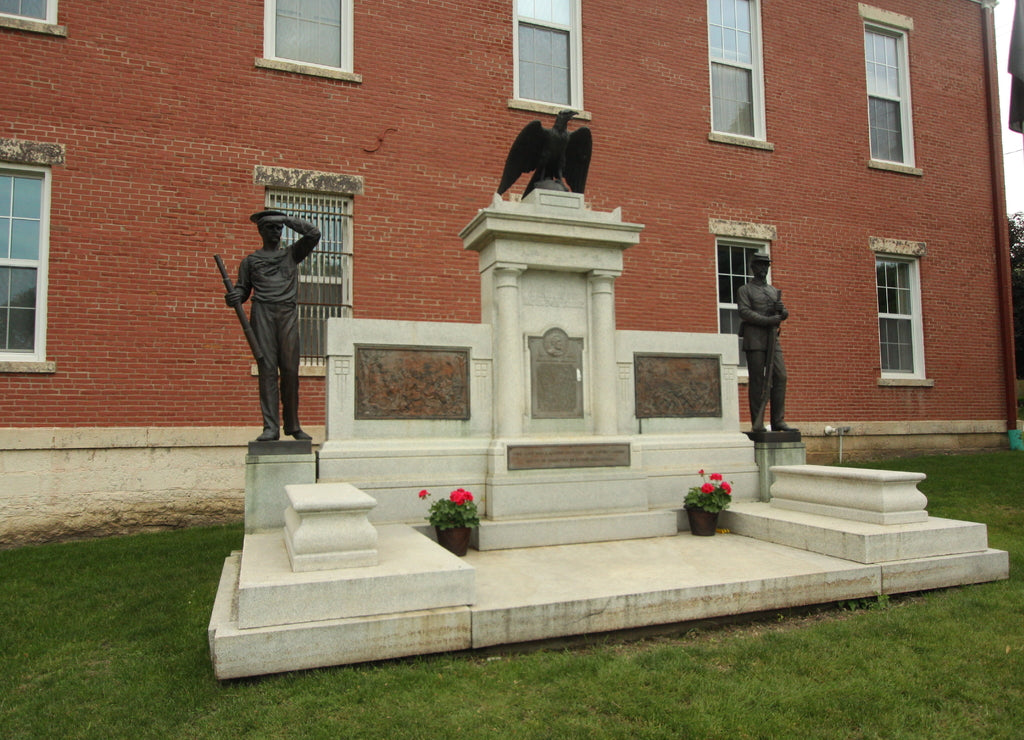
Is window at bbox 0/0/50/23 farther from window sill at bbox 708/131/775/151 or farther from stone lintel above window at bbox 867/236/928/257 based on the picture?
stone lintel above window at bbox 867/236/928/257

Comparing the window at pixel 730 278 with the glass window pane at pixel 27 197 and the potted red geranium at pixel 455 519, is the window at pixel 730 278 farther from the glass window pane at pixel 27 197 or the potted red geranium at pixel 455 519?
the glass window pane at pixel 27 197

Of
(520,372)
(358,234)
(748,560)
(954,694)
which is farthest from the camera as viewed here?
(358,234)

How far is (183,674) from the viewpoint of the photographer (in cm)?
428

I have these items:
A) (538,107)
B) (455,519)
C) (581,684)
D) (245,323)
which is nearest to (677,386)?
(455,519)

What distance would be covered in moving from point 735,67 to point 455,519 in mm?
11200

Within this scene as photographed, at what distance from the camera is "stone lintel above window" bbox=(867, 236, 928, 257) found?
14.3 meters

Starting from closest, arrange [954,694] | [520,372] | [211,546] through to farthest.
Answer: [954,694] < [520,372] < [211,546]

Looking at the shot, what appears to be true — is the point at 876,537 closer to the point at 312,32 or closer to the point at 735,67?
the point at 312,32

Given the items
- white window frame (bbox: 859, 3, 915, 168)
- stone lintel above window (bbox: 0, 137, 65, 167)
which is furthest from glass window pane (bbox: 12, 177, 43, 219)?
white window frame (bbox: 859, 3, 915, 168)

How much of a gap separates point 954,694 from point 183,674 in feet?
14.1

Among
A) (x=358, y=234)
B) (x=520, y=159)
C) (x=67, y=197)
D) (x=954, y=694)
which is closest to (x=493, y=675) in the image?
(x=954, y=694)

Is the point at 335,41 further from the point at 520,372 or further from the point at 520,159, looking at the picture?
the point at 520,372

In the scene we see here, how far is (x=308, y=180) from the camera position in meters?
10.4

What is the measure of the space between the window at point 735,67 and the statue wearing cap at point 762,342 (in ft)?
19.6
